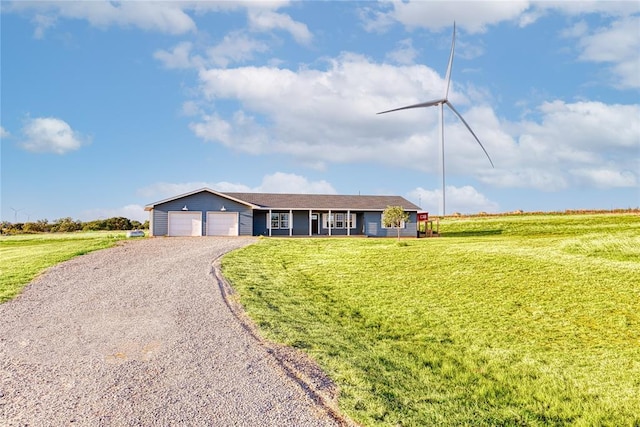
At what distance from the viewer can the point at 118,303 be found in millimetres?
12570

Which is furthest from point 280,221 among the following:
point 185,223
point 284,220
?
point 185,223

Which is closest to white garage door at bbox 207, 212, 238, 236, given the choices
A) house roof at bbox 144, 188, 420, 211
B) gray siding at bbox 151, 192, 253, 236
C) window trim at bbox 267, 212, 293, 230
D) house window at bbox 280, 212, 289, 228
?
gray siding at bbox 151, 192, 253, 236

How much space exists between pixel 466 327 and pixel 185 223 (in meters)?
27.4

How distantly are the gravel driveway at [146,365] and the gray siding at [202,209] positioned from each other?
68.8ft

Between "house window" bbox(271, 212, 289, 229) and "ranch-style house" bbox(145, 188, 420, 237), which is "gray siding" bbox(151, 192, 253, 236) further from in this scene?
"house window" bbox(271, 212, 289, 229)

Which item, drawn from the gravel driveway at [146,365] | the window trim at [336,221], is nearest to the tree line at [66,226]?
the window trim at [336,221]

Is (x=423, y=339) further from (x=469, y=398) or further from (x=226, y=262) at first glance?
(x=226, y=262)

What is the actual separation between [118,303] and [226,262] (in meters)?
7.16

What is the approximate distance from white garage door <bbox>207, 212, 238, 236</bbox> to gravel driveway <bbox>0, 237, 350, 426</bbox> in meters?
21.7

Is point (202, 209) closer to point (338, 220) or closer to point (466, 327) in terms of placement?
point (338, 220)

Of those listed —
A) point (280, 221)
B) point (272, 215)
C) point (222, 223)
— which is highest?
point (272, 215)

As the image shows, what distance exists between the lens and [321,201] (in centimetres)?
4109

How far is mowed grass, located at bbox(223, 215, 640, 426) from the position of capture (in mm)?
7367

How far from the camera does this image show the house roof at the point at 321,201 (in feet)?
129
